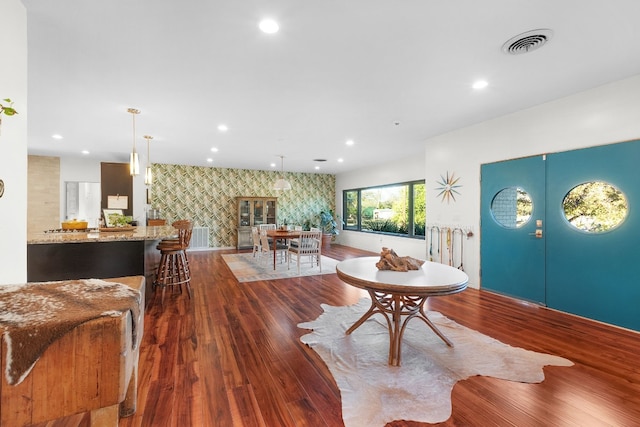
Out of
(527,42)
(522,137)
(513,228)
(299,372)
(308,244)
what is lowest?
(299,372)

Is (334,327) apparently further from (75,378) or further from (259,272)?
(259,272)

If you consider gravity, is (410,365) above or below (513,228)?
below

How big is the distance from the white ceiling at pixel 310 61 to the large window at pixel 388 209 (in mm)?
2420

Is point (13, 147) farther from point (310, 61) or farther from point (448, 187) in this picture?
point (448, 187)

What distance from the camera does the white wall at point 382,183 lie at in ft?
20.3

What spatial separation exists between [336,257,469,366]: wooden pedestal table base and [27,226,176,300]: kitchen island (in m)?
2.28

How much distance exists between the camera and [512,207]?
146 inches

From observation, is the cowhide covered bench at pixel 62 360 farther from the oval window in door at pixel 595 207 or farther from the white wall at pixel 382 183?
the white wall at pixel 382 183

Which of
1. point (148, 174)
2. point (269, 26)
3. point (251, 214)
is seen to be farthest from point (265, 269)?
point (269, 26)

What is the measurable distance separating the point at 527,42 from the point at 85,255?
14.8 feet

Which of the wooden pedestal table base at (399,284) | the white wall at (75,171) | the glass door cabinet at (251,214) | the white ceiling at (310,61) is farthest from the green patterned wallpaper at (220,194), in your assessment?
the wooden pedestal table base at (399,284)

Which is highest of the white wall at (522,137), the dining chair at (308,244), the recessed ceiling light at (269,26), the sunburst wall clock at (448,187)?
the recessed ceiling light at (269,26)

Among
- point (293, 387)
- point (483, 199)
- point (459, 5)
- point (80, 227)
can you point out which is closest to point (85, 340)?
point (293, 387)

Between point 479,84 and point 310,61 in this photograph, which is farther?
point 479,84
